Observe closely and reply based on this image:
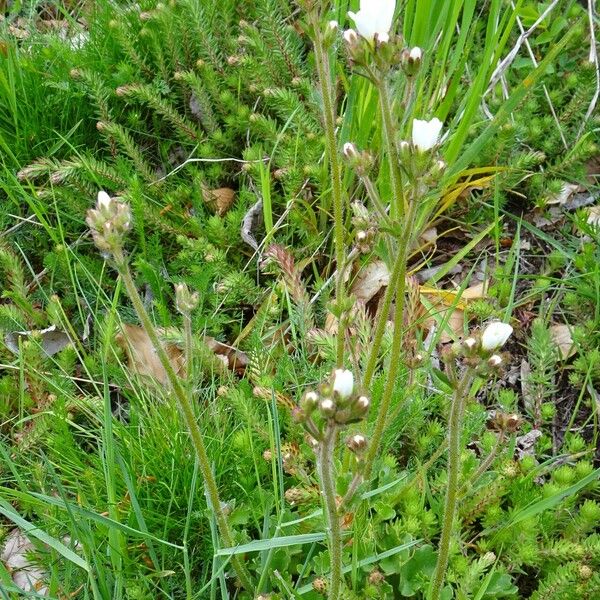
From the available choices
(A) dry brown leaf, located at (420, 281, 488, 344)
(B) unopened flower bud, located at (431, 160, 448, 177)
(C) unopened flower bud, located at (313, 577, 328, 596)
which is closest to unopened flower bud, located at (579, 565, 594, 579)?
(C) unopened flower bud, located at (313, 577, 328, 596)

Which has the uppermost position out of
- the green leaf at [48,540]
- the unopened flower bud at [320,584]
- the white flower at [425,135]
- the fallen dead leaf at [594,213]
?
the white flower at [425,135]

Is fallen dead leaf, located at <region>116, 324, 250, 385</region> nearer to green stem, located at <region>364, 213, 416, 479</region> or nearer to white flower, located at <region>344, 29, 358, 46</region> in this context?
green stem, located at <region>364, 213, 416, 479</region>

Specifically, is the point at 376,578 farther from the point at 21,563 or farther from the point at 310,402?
the point at 21,563

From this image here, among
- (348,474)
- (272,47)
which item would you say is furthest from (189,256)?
(348,474)

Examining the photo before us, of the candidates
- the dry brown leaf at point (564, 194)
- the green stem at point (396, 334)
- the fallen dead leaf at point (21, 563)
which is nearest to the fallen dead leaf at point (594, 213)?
the dry brown leaf at point (564, 194)

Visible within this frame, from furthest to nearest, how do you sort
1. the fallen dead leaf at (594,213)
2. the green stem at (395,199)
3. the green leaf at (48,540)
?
the fallen dead leaf at (594,213)
the green leaf at (48,540)
the green stem at (395,199)

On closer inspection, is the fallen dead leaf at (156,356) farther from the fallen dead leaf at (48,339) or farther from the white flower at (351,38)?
the white flower at (351,38)

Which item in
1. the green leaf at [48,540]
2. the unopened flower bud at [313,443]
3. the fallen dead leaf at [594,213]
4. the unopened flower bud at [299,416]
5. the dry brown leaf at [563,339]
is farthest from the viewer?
the fallen dead leaf at [594,213]

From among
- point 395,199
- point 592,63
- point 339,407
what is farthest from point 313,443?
point 592,63
